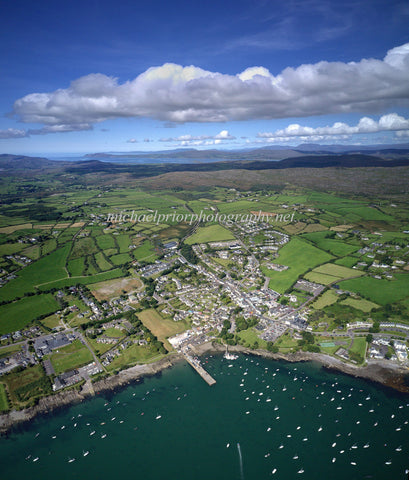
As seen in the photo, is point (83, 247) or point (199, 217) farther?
point (199, 217)

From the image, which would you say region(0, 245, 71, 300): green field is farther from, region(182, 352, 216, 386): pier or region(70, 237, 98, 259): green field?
region(182, 352, 216, 386): pier

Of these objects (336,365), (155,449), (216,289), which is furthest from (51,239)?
(336,365)

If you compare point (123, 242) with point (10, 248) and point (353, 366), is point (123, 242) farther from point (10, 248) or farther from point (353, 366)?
point (353, 366)

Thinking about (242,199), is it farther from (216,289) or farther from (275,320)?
(275,320)

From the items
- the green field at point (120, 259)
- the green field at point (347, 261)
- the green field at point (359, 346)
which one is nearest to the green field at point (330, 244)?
the green field at point (347, 261)

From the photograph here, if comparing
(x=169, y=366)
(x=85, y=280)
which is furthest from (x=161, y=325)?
(x=85, y=280)

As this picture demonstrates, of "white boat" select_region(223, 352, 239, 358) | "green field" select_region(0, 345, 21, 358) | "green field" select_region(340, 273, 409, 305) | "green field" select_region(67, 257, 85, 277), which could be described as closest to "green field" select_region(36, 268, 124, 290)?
"green field" select_region(67, 257, 85, 277)
